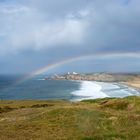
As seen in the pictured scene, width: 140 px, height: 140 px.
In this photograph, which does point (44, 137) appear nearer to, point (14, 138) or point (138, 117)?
point (14, 138)

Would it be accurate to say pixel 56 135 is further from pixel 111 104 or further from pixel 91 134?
pixel 111 104

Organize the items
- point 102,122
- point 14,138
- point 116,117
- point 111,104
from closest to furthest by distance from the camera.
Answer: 1. point 14,138
2. point 102,122
3. point 116,117
4. point 111,104

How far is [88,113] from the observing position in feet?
100

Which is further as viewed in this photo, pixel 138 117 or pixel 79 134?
pixel 138 117

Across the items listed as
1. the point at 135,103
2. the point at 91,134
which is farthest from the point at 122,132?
the point at 135,103

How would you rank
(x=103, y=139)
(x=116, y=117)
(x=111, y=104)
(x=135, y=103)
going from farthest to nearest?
(x=111, y=104)
(x=135, y=103)
(x=116, y=117)
(x=103, y=139)

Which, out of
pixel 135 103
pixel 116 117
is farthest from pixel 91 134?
pixel 135 103

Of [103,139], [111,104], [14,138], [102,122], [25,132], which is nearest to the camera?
[103,139]

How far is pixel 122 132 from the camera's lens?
22.5 meters

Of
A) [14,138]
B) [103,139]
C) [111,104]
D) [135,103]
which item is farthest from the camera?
[111,104]

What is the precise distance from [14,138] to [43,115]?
29.6ft

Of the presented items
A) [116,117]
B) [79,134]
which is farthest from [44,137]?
[116,117]

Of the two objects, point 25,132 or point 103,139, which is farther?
point 25,132

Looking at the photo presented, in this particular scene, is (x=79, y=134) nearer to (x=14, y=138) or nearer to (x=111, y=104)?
(x=14, y=138)
